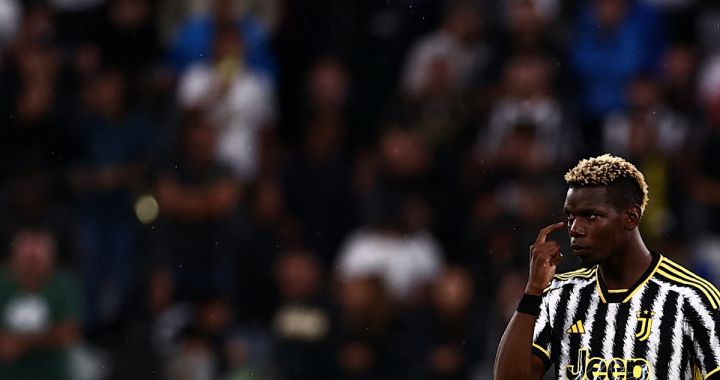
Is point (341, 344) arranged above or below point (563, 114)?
below

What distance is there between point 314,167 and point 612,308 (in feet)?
19.8

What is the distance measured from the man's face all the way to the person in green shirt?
5.96 metres

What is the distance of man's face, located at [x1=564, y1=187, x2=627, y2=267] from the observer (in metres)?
4.83

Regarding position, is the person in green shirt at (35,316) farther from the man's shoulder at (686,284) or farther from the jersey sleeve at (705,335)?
the jersey sleeve at (705,335)

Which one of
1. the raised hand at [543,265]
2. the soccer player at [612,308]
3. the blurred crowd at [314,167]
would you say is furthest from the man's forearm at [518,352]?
the blurred crowd at [314,167]

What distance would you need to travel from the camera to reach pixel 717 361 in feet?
15.4

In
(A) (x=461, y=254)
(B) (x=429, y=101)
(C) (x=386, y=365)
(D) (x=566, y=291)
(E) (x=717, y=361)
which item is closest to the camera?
(E) (x=717, y=361)

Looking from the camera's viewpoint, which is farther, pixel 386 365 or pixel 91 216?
pixel 91 216

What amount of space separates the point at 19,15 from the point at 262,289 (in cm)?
330

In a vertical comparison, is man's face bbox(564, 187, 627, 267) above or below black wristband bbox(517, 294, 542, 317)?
above

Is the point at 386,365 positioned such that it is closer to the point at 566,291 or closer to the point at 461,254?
the point at 461,254

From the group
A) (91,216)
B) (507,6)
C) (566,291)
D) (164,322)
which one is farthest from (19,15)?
(566,291)

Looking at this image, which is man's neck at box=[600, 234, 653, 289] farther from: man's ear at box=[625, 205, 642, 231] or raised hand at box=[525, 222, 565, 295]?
raised hand at box=[525, 222, 565, 295]

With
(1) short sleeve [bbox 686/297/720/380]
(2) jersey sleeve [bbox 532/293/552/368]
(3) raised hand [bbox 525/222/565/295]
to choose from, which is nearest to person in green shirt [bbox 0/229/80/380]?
(2) jersey sleeve [bbox 532/293/552/368]
